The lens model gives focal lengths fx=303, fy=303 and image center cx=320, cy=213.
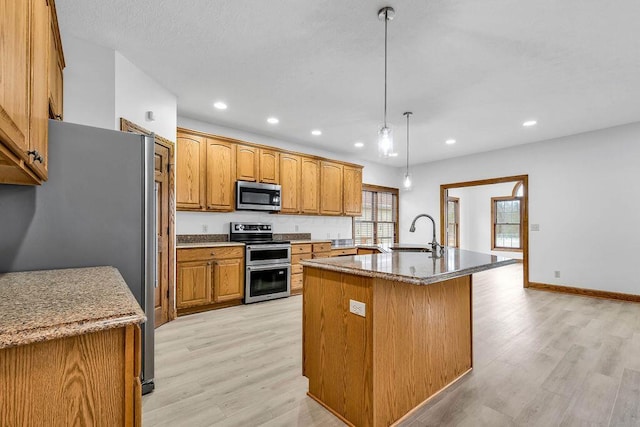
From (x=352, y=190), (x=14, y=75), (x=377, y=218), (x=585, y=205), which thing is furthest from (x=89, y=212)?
(x=585, y=205)

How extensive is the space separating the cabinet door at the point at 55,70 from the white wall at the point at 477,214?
9.46 m

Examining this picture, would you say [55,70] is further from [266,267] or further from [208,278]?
[266,267]

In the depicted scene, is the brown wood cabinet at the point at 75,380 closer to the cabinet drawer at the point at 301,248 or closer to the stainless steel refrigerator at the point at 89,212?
the stainless steel refrigerator at the point at 89,212

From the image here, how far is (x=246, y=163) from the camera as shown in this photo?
4.70m

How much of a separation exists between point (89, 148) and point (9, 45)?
102cm

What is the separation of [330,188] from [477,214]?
21.2ft

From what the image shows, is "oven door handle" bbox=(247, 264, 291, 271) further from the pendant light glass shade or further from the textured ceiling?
the pendant light glass shade

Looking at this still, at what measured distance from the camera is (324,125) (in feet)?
15.4

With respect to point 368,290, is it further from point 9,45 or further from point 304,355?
point 9,45

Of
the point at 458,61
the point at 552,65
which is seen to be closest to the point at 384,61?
the point at 458,61

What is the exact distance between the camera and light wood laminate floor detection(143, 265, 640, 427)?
6.07 feet

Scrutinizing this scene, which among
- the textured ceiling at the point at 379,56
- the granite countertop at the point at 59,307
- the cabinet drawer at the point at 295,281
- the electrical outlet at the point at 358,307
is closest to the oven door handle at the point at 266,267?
the cabinet drawer at the point at 295,281

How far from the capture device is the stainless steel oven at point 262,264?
4336 millimetres

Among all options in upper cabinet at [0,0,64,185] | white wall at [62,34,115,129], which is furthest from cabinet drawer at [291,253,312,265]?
upper cabinet at [0,0,64,185]
